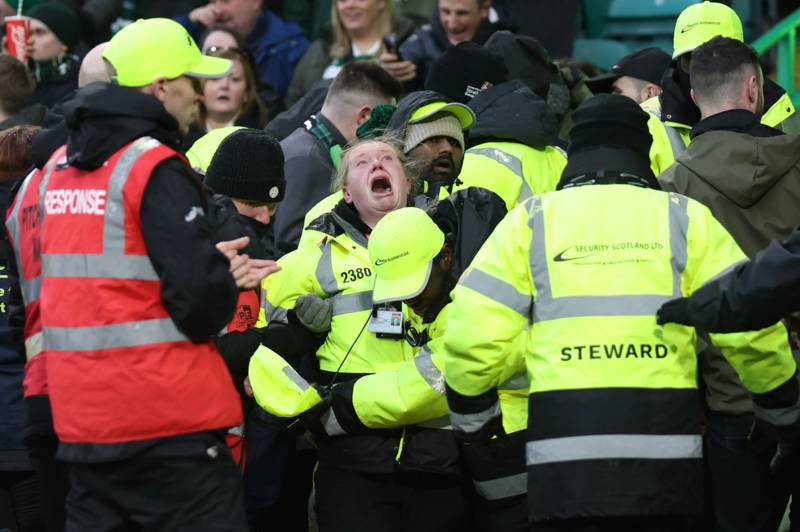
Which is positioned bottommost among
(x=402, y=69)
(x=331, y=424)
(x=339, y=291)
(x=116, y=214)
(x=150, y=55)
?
(x=331, y=424)

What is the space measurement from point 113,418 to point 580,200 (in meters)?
1.73

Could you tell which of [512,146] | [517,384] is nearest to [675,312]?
[517,384]

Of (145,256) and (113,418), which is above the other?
(145,256)

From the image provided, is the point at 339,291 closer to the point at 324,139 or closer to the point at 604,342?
the point at 604,342

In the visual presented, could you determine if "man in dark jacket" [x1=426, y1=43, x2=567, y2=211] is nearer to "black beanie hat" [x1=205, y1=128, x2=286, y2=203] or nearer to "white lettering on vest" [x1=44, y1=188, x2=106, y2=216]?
"black beanie hat" [x1=205, y1=128, x2=286, y2=203]

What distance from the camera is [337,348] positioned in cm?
629

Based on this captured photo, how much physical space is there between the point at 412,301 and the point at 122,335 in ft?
4.97

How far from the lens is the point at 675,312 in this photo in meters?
4.77

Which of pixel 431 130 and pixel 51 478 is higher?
pixel 431 130

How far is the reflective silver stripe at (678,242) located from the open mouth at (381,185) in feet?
5.81

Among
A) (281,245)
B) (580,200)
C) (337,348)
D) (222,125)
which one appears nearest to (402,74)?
(222,125)

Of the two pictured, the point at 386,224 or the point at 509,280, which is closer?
the point at 509,280

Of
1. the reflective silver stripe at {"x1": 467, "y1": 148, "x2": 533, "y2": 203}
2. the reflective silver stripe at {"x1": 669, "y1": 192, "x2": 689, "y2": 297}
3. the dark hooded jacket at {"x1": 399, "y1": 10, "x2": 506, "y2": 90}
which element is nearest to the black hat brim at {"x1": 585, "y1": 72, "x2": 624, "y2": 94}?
the reflective silver stripe at {"x1": 467, "y1": 148, "x2": 533, "y2": 203}

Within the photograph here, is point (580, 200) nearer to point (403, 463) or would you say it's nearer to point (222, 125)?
point (403, 463)
